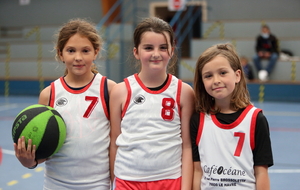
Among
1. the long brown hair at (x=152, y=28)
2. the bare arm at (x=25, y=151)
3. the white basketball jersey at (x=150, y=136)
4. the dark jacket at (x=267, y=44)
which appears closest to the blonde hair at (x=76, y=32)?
the long brown hair at (x=152, y=28)

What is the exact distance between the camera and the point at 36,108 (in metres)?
2.03

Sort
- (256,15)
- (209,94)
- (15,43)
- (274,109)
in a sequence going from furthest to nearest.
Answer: (15,43)
(256,15)
(274,109)
(209,94)

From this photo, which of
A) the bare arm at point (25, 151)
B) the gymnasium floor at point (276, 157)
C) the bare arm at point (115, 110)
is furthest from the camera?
the gymnasium floor at point (276, 157)

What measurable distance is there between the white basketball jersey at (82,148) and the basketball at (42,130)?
8cm

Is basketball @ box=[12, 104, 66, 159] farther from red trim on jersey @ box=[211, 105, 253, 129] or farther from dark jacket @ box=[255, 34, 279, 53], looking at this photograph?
dark jacket @ box=[255, 34, 279, 53]

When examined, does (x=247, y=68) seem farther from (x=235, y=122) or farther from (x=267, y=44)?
(x=235, y=122)

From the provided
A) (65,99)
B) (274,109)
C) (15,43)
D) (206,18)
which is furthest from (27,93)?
(65,99)

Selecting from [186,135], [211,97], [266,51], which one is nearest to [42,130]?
[186,135]

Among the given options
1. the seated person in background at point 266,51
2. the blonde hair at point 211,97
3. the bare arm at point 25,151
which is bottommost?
the bare arm at point 25,151

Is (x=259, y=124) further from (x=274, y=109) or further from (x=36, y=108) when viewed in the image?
(x=274, y=109)

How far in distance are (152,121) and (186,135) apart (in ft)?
0.65

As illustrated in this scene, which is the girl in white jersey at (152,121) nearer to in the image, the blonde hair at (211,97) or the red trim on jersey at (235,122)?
the blonde hair at (211,97)

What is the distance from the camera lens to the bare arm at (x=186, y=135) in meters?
1.96

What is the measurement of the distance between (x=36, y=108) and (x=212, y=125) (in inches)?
37.4
